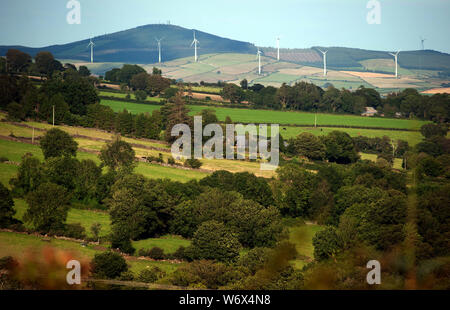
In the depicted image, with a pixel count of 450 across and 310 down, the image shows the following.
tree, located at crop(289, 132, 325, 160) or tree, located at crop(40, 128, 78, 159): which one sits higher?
tree, located at crop(40, 128, 78, 159)

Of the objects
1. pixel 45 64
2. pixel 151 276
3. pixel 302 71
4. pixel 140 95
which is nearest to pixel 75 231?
pixel 151 276

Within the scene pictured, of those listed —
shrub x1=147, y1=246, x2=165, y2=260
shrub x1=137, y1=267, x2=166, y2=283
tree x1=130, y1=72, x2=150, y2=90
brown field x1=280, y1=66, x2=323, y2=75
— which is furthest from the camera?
brown field x1=280, y1=66, x2=323, y2=75

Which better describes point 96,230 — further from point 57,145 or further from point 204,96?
point 204,96

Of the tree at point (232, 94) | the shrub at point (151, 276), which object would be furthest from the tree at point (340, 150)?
the shrub at point (151, 276)

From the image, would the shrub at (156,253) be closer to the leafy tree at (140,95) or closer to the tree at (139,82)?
the leafy tree at (140,95)

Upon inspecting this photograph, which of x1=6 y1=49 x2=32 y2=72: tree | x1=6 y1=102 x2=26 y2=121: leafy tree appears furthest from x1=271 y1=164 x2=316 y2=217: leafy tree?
x1=6 y1=49 x2=32 y2=72: tree

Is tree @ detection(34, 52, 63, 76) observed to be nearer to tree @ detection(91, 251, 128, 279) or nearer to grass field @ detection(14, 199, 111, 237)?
grass field @ detection(14, 199, 111, 237)
